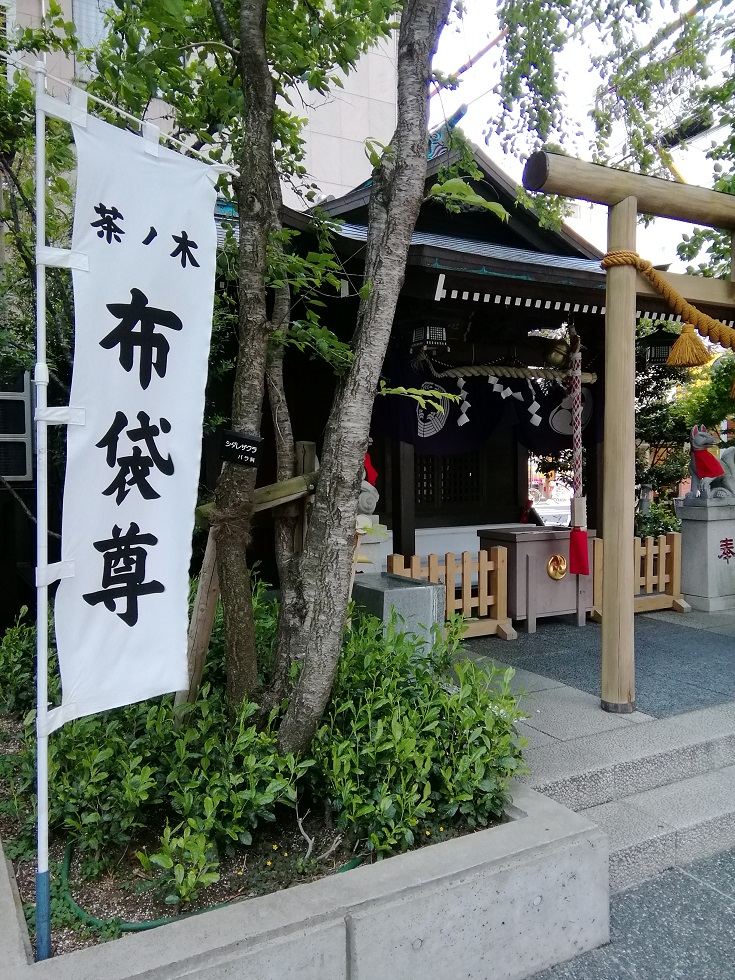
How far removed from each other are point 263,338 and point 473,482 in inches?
302

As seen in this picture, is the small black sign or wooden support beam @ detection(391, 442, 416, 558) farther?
wooden support beam @ detection(391, 442, 416, 558)

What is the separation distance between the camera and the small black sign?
130 inches

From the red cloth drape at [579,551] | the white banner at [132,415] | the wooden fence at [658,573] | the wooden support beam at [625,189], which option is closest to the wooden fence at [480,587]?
the red cloth drape at [579,551]

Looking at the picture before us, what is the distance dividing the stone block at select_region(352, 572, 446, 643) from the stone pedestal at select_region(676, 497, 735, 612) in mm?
4479

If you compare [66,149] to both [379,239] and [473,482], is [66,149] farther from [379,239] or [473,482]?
[473,482]

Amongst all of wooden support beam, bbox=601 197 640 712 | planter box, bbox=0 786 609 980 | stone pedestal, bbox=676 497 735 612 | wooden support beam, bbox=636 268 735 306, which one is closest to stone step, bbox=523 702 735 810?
wooden support beam, bbox=601 197 640 712

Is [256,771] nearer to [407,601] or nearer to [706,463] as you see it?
[407,601]

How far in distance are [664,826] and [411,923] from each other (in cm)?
184

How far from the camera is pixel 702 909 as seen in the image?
3240 mm

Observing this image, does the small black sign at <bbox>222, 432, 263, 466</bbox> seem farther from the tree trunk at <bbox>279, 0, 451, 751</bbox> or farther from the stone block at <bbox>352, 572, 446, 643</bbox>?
the stone block at <bbox>352, 572, 446, 643</bbox>

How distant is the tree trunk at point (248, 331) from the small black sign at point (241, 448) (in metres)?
0.16

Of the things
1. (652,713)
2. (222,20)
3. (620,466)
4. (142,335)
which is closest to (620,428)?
(620,466)

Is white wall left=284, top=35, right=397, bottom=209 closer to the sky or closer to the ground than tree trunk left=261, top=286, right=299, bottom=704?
closer to the sky

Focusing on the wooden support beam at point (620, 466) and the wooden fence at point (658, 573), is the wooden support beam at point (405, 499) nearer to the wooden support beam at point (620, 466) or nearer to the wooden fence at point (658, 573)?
the wooden fence at point (658, 573)
